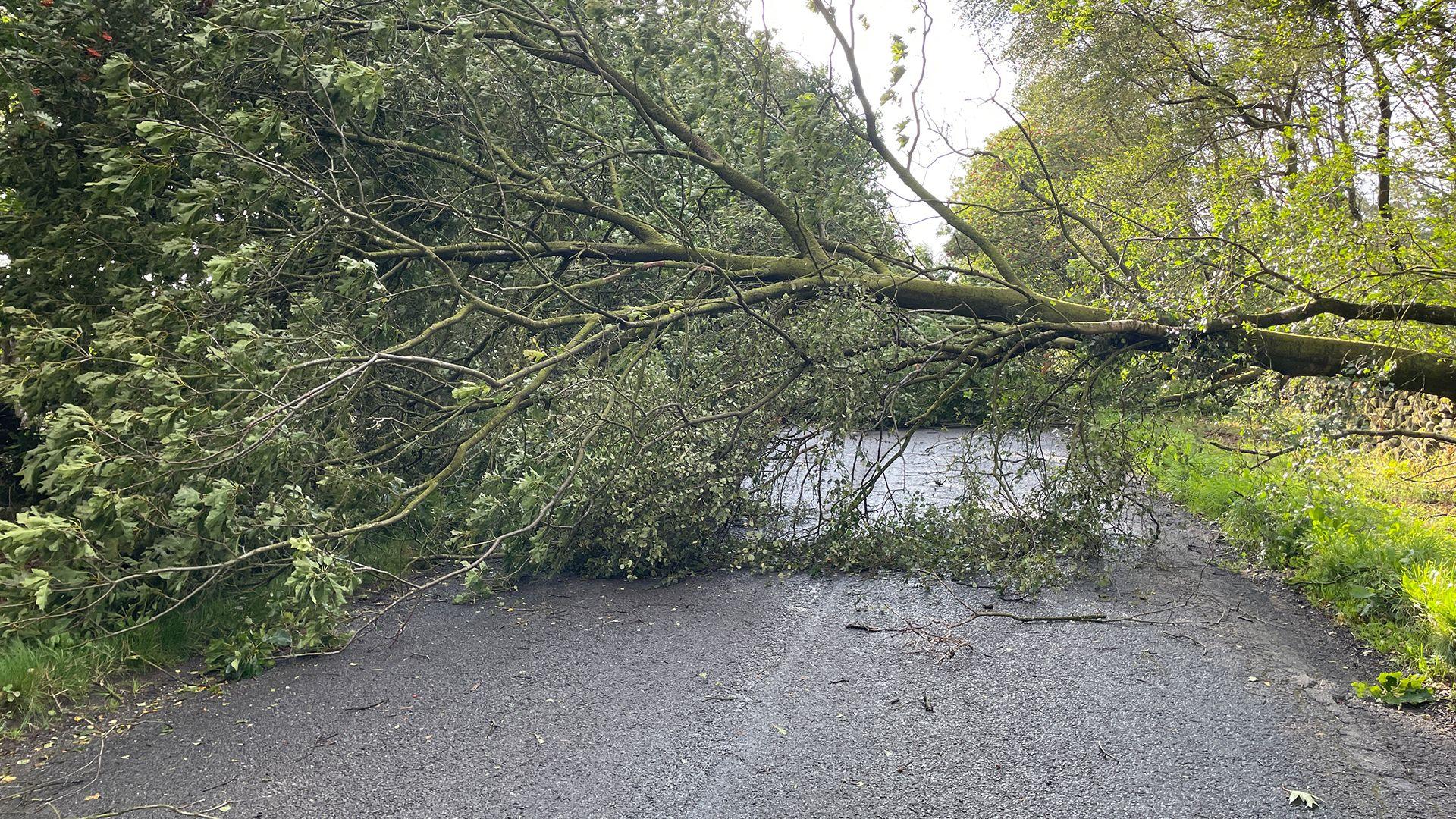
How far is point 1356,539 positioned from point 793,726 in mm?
4313

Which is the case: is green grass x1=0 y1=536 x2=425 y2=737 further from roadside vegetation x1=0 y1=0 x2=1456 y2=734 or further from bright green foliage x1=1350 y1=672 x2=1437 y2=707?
bright green foliage x1=1350 y1=672 x2=1437 y2=707

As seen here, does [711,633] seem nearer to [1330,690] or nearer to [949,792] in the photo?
[949,792]

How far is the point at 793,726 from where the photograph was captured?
15.0 feet

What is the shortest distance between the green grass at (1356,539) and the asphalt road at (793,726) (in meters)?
0.27

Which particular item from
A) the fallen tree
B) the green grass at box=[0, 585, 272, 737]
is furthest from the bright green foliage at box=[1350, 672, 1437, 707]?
the green grass at box=[0, 585, 272, 737]

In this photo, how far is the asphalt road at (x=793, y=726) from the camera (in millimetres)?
3820

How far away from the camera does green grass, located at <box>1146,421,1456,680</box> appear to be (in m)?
5.16

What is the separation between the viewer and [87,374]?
5.05 meters

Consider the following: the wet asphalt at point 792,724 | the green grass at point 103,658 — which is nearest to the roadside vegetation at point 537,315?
the green grass at point 103,658

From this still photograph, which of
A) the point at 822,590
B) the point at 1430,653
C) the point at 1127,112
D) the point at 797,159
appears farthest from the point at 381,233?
the point at 1127,112

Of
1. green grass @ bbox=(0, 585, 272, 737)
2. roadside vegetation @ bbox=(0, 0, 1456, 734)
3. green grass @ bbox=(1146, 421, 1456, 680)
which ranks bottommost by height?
green grass @ bbox=(0, 585, 272, 737)

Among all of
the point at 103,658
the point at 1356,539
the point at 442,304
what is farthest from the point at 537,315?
the point at 1356,539

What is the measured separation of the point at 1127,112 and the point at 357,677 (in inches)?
621

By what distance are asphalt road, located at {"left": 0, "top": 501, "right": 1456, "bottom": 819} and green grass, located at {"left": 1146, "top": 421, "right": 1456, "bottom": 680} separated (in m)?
0.27
